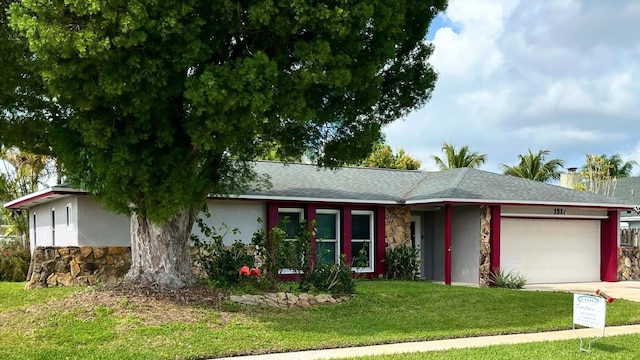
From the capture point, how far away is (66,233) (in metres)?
17.7

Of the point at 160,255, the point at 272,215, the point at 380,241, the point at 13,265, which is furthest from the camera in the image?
the point at 13,265

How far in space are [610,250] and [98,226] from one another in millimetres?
Answer: 16182

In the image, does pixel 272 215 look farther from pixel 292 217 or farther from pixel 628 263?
pixel 628 263

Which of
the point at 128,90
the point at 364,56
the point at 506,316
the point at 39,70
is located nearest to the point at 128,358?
the point at 128,90

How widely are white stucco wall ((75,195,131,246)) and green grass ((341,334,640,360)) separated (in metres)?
10.3

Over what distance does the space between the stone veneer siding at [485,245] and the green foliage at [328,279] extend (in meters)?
6.42

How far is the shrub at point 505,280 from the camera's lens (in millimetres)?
18062

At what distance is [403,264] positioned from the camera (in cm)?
1928

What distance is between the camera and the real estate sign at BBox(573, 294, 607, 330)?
911 cm

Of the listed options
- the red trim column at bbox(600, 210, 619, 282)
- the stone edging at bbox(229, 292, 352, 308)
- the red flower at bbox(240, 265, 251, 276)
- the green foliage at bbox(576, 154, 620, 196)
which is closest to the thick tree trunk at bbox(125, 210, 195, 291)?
the red flower at bbox(240, 265, 251, 276)

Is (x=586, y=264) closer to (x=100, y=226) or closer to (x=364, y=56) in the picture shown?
(x=364, y=56)

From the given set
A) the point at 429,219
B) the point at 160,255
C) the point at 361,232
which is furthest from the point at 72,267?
the point at 429,219

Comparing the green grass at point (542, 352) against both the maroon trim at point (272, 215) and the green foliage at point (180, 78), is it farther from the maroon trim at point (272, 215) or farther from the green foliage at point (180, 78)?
the maroon trim at point (272, 215)

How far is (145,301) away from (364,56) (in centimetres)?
586
